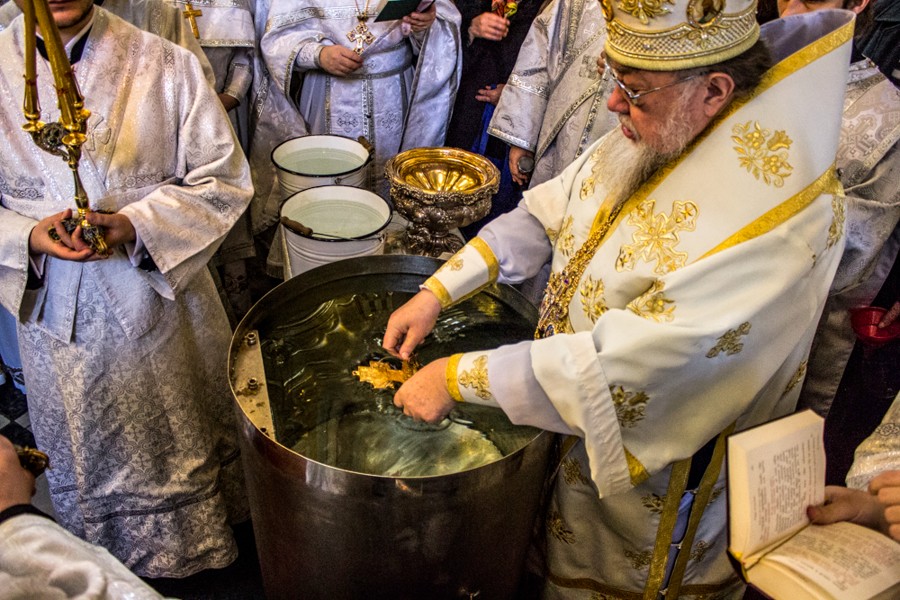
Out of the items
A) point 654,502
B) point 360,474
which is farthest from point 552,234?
point 360,474

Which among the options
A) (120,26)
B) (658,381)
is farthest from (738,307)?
(120,26)

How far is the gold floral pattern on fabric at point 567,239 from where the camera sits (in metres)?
1.71

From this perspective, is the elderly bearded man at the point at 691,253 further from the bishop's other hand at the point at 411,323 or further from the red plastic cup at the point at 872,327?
the red plastic cup at the point at 872,327

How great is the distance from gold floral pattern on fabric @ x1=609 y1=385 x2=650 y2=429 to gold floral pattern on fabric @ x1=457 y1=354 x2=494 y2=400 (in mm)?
229

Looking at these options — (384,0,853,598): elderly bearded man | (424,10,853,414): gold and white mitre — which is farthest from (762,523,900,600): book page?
(424,10,853,414): gold and white mitre

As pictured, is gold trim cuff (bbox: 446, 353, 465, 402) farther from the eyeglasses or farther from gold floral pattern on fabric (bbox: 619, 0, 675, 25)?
gold floral pattern on fabric (bbox: 619, 0, 675, 25)

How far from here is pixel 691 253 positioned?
1353mm

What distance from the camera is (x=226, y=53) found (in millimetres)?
3166

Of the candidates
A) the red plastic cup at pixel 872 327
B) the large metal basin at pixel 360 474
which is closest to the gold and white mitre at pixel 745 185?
the large metal basin at pixel 360 474

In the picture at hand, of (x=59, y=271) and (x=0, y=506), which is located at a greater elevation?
(x=0, y=506)

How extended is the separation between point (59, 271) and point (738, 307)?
5.45ft

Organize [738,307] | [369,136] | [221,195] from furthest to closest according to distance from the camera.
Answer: [369,136] → [221,195] → [738,307]

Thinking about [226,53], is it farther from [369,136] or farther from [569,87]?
[569,87]

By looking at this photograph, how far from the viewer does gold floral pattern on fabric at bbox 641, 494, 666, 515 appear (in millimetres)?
1696
